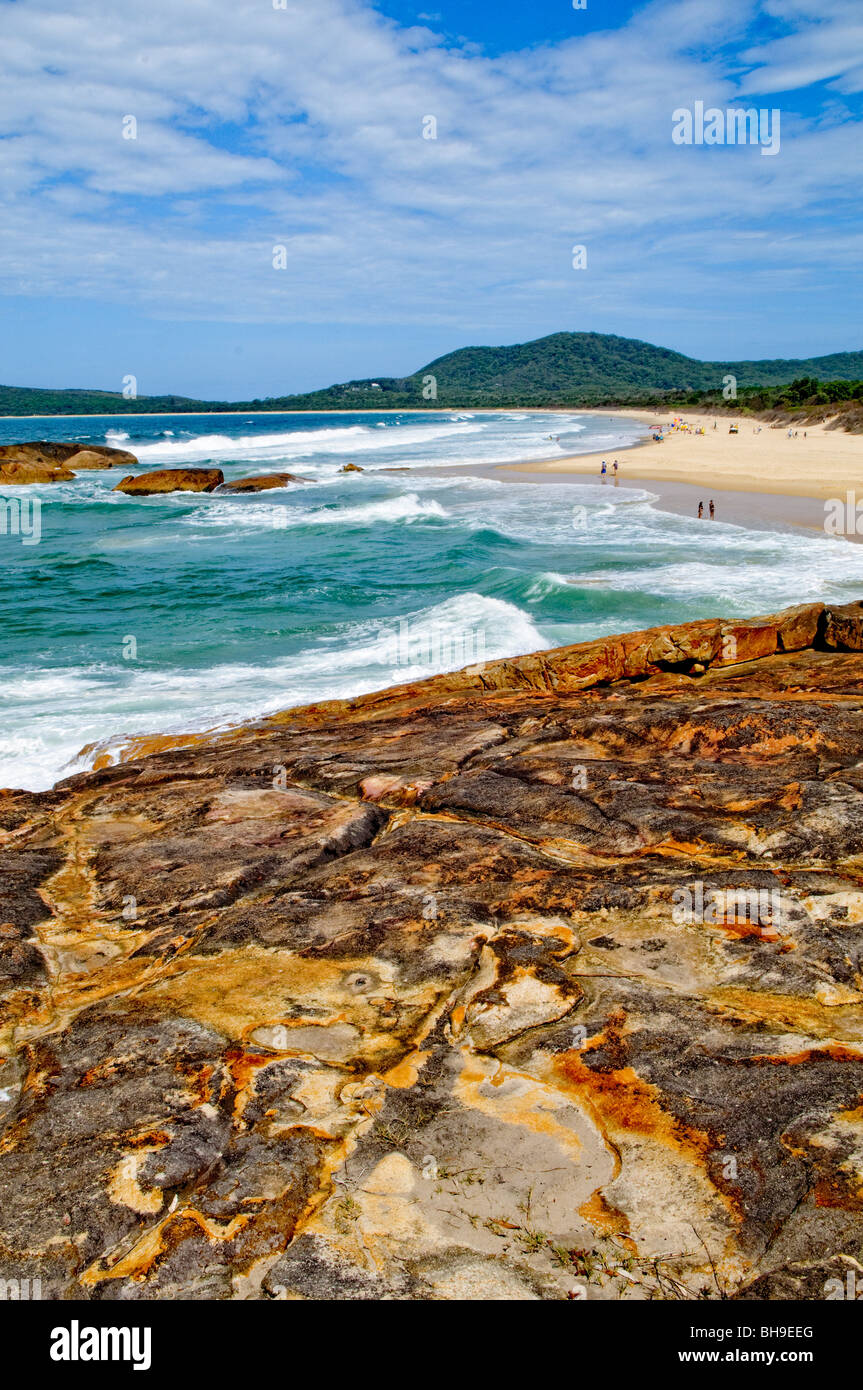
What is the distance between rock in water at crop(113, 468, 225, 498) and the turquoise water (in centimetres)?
694

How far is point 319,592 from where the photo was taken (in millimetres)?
25344

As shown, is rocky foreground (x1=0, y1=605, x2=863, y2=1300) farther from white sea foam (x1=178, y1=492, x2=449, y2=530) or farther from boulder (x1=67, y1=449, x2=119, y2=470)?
boulder (x1=67, y1=449, x2=119, y2=470)

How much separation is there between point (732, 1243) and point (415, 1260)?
4.05 feet

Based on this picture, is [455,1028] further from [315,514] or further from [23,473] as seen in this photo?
[23,473]

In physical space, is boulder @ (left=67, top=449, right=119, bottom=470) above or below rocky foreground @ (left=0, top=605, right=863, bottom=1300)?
above

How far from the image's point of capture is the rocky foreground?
3336 millimetres

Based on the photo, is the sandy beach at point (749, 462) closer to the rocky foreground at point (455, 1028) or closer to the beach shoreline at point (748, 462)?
the beach shoreline at point (748, 462)

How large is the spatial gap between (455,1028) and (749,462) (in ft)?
165

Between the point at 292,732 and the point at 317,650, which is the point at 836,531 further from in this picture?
the point at 292,732

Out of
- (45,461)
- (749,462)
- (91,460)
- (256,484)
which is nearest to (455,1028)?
(749,462)

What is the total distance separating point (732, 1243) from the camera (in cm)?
324

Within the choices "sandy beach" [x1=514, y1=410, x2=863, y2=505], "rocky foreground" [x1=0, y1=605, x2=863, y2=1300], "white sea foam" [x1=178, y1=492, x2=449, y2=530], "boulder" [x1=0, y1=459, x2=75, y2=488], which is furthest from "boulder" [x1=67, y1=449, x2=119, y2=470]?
"rocky foreground" [x1=0, y1=605, x2=863, y2=1300]

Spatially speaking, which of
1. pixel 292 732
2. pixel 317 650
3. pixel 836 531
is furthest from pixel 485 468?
Result: pixel 292 732
